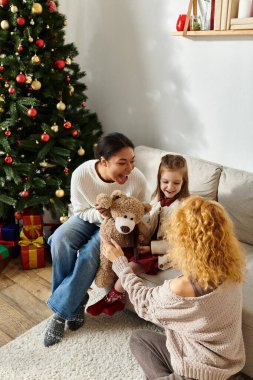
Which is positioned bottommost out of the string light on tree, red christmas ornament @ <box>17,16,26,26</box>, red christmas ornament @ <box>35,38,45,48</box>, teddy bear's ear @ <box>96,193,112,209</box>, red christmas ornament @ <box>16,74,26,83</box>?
the string light on tree

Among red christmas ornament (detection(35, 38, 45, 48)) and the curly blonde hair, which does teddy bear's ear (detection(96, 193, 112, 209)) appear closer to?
the curly blonde hair

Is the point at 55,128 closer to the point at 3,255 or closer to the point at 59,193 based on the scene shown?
the point at 59,193

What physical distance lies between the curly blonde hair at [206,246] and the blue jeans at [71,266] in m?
0.66

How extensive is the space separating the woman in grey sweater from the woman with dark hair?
1.70 ft

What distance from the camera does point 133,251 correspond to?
1.78 meters

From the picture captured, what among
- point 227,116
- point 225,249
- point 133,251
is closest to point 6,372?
point 133,251

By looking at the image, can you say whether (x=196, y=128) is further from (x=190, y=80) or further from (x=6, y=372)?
(x=6, y=372)

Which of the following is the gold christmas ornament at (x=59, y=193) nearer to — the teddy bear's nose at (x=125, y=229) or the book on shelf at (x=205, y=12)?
the teddy bear's nose at (x=125, y=229)

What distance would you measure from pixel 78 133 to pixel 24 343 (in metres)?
1.32

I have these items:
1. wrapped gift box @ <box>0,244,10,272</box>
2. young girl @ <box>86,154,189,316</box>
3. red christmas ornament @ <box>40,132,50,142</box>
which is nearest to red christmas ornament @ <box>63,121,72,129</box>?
red christmas ornament @ <box>40,132,50,142</box>

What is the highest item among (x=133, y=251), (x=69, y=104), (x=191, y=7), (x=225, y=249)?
(x=191, y=7)

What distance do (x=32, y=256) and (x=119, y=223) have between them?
3.21 ft

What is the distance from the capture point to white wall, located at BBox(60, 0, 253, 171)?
86.8 inches

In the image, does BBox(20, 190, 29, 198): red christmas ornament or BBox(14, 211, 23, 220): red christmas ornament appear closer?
BBox(20, 190, 29, 198): red christmas ornament
